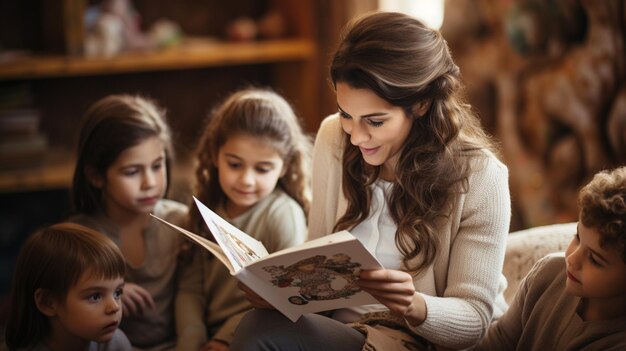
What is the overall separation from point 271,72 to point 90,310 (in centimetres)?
221

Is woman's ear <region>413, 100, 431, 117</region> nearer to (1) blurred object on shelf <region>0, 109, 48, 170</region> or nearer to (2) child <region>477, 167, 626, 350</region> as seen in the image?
(2) child <region>477, 167, 626, 350</region>

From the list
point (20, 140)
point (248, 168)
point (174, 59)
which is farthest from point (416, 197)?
point (20, 140)

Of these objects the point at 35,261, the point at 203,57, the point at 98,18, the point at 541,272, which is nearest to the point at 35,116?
the point at 98,18

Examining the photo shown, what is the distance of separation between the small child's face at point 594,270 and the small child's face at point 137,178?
101cm

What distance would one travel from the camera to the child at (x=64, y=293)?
1677 mm

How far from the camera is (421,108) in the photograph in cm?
157

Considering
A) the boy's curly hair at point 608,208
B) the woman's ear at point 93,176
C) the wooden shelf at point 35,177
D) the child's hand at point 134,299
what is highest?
the boy's curly hair at point 608,208

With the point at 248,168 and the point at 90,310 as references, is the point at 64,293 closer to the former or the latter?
the point at 90,310

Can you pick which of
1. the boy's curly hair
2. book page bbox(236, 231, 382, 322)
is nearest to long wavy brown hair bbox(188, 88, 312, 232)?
book page bbox(236, 231, 382, 322)

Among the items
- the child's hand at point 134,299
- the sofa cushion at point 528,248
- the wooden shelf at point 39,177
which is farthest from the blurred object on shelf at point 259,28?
the sofa cushion at point 528,248

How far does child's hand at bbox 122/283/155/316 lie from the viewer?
1880 millimetres

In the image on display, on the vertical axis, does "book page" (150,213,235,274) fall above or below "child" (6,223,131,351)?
above

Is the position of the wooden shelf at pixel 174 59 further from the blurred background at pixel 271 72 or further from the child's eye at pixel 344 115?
the child's eye at pixel 344 115

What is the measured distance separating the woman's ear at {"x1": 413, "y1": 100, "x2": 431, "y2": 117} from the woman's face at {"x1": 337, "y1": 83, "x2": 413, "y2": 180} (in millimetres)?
19
